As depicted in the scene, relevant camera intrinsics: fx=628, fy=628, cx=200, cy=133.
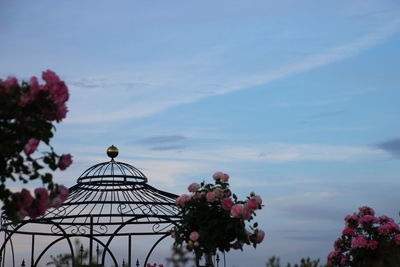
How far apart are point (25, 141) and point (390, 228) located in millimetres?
7630

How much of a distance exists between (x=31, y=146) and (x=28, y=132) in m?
0.15

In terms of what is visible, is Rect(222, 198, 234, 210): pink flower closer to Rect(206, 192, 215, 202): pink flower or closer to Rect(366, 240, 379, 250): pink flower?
Rect(206, 192, 215, 202): pink flower

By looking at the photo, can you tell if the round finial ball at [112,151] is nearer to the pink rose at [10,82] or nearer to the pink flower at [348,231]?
the pink flower at [348,231]

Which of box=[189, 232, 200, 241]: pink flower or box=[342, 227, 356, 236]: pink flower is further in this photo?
box=[342, 227, 356, 236]: pink flower

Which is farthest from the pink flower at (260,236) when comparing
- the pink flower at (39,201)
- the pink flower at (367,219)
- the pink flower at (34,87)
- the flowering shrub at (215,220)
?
the pink flower at (34,87)

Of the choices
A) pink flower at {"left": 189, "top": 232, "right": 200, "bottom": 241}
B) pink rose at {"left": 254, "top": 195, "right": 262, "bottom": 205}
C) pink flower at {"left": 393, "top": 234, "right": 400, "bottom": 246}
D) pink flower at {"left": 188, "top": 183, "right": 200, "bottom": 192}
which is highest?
pink flower at {"left": 188, "top": 183, "right": 200, "bottom": 192}

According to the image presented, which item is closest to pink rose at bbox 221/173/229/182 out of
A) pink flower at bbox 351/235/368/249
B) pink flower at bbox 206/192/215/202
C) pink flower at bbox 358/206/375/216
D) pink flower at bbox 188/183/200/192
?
pink flower at bbox 188/183/200/192

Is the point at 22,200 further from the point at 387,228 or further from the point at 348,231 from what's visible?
the point at 387,228

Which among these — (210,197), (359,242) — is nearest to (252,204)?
(210,197)

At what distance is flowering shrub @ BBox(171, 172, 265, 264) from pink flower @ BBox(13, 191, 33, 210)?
394cm

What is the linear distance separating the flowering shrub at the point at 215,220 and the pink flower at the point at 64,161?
3.88 m

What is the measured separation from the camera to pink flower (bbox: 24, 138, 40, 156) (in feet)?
20.3

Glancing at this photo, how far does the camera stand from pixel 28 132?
20.5ft

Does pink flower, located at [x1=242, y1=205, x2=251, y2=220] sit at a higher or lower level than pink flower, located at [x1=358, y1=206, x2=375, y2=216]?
lower
